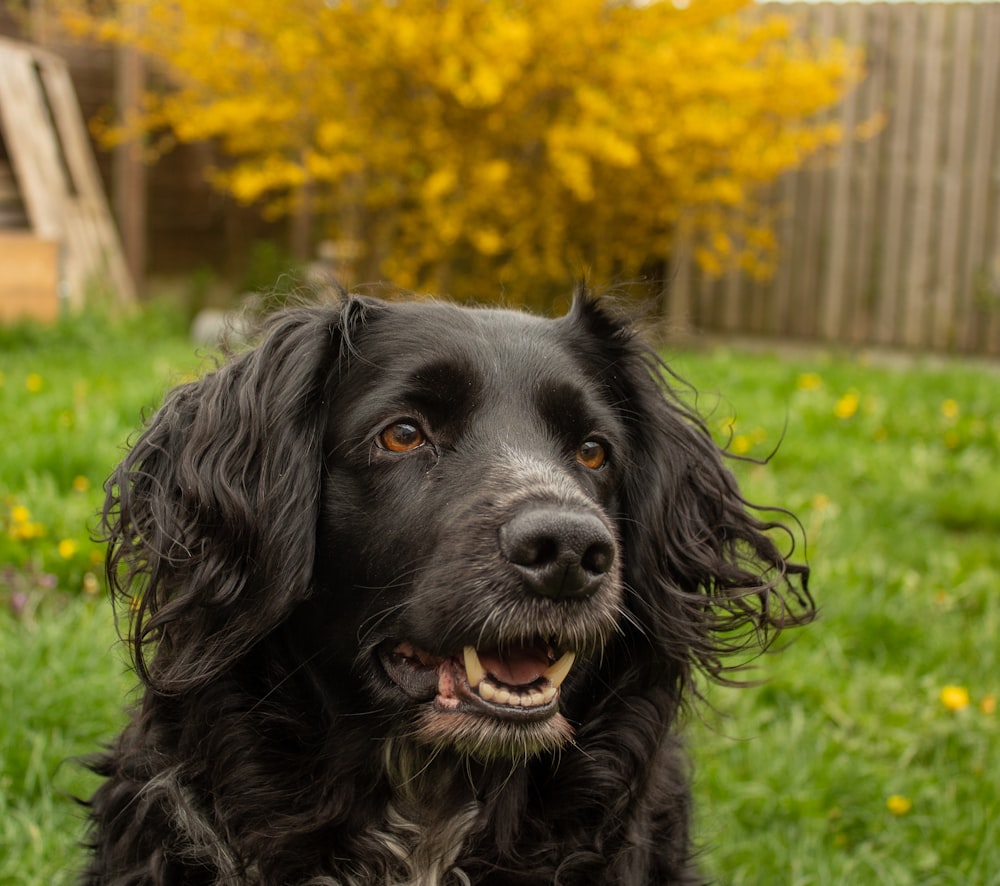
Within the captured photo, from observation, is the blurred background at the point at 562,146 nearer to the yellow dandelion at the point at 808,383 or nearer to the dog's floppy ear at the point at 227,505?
the yellow dandelion at the point at 808,383

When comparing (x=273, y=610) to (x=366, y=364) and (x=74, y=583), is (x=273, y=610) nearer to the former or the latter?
(x=366, y=364)

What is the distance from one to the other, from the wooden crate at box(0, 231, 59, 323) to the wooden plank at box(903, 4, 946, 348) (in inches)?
269

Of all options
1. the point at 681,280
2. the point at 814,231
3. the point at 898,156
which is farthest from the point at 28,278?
the point at 898,156

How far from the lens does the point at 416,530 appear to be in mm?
2182

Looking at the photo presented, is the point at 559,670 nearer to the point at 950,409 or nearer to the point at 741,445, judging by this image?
the point at 741,445

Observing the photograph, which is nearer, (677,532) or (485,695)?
(485,695)

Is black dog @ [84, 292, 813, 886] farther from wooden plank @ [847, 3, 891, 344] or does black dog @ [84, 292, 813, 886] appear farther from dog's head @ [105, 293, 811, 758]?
wooden plank @ [847, 3, 891, 344]

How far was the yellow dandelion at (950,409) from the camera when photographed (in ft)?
20.4

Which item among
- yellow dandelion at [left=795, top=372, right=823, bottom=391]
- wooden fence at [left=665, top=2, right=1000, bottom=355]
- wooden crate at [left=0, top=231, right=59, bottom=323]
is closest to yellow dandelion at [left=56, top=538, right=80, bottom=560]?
wooden crate at [left=0, top=231, right=59, bottom=323]

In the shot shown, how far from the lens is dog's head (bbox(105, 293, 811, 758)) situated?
82.4 inches

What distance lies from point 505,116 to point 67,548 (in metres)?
6.10

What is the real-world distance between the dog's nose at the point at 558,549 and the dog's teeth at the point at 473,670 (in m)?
0.20

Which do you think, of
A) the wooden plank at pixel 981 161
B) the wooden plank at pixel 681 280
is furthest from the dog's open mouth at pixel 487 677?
the wooden plank at pixel 981 161

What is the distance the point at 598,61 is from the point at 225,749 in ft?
24.4
